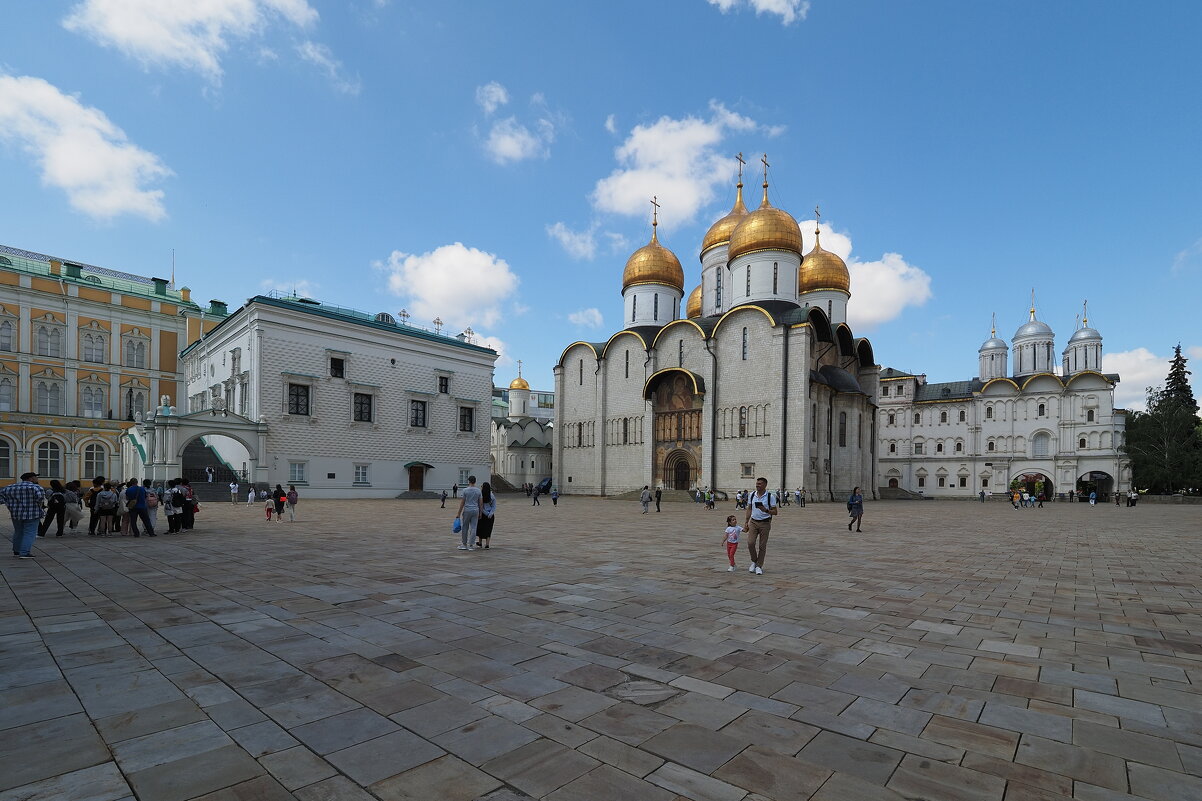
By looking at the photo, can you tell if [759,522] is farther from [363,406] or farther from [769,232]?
[769,232]

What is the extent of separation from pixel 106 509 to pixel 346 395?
72.9ft

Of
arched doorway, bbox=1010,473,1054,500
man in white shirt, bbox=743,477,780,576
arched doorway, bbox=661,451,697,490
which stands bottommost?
arched doorway, bbox=1010,473,1054,500

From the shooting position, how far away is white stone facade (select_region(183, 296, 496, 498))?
3272 cm

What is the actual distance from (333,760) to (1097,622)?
7876 millimetres

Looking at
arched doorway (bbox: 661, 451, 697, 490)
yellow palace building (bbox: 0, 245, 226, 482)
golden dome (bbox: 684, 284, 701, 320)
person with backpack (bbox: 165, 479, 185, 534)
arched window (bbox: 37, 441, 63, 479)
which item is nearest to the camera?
person with backpack (bbox: 165, 479, 185, 534)

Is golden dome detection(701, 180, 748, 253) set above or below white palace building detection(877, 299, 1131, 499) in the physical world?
above

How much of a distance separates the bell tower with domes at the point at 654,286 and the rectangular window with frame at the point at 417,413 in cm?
1927

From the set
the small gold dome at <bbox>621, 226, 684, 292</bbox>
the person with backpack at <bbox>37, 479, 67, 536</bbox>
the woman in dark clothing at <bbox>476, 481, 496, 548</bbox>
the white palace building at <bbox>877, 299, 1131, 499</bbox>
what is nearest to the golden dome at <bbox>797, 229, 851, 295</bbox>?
the small gold dome at <bbox>621, 226, 684, 292</bbox>

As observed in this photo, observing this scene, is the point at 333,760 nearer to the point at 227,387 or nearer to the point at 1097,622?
the point at 1097,622

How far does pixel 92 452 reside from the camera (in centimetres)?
4028

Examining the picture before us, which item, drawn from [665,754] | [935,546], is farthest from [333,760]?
[935,546]

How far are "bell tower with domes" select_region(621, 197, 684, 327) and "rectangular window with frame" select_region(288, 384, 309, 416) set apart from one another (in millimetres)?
26066

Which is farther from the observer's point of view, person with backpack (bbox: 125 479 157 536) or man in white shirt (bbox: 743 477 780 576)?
person with backpack (bbox: 125 479 157 536)

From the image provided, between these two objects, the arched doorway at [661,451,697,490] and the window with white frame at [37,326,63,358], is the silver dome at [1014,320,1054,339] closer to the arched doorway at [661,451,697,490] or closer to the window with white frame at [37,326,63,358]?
the arched doorway at [661,451,697,490]
